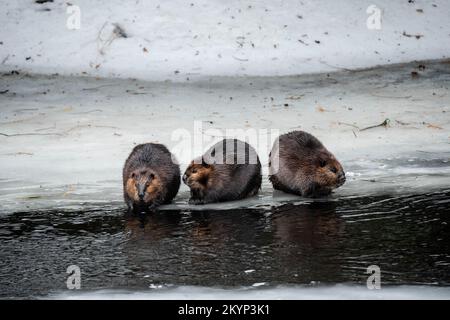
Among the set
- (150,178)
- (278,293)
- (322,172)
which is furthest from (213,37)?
(278,293)

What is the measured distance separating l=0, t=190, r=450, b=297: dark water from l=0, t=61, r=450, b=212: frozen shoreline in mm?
587

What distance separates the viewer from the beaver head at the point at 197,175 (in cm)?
788

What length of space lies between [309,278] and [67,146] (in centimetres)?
550

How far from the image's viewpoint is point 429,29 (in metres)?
15.8

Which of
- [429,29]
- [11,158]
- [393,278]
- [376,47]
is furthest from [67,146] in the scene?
[429,29]

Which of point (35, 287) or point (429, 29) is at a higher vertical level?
point (429, 29)

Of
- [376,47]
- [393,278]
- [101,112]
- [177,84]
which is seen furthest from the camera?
[376,47]

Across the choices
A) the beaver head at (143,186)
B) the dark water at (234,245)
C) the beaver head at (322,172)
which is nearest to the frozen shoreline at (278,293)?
the dark water at (234,245)

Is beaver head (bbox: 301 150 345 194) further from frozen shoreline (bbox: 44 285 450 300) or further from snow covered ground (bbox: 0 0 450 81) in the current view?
snow covered ground (bbox: 0 0 450 81)

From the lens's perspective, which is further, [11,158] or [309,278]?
[11,158]

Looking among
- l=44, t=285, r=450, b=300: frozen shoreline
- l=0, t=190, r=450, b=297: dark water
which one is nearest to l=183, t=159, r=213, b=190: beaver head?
l=0, t=190, r=450, b=297: dark water

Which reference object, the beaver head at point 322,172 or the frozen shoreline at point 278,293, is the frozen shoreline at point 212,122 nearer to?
the beaver head at point 322,172

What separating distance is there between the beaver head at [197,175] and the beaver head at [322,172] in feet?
3.26

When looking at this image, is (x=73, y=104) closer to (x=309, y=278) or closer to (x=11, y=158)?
(x=11, y=158)
